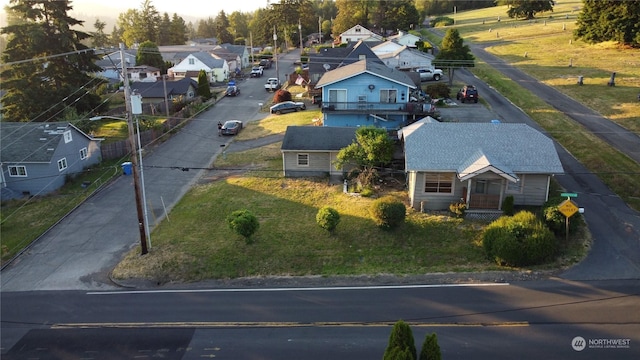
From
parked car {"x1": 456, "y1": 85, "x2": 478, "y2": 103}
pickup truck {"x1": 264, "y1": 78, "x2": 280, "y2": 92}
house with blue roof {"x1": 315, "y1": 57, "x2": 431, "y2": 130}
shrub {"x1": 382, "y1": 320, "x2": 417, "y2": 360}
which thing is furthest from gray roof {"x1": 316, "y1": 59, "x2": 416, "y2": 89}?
shrub {"x1": 382, "y1": 320, "x2": 417, "y2": 360}

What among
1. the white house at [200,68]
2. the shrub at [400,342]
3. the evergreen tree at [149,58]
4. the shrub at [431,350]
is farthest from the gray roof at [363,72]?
the evergreen tree at [149,58]

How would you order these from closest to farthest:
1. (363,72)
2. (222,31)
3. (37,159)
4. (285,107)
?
1. (37,159)
2. (363,72)
3. (285,107)
4. (222,31)

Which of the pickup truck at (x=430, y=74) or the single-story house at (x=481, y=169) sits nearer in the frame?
the single-story house at (x=481, y=169)

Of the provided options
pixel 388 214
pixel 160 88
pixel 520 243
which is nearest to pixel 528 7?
pixel 160 88

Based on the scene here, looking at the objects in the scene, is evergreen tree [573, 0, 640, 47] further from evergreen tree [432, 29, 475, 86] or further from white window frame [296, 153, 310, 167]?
white window frame [296, 153, 310, 167]

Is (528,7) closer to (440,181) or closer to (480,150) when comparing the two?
(480,150)

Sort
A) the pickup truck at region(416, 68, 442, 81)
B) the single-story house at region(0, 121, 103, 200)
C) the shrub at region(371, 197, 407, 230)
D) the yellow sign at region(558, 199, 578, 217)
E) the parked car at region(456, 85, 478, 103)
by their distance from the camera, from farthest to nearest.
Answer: the pickup truck at region(416, 68, 442, 81), the parked car at region(456, 85, 478, 103), the single-story house at region(0, 121, 103, 200), the shrub at region(371, 197, 407, 230), the yellow sign at region(558, 199, 578, 217)

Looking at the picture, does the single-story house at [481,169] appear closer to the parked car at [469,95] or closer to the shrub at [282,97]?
the parked car at [469,95]
